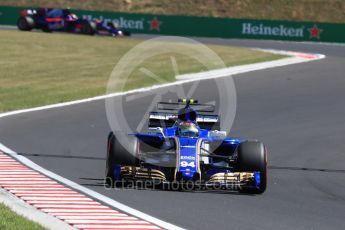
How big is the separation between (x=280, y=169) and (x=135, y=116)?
7615 millimetres

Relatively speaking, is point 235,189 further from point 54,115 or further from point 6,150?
point 54,115

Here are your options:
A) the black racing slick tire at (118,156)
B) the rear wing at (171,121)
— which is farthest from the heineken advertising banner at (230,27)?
the black racing slick tire at (118,156)

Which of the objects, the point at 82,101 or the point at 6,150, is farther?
the point at 82,101

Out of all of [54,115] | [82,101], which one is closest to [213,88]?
[82,101]

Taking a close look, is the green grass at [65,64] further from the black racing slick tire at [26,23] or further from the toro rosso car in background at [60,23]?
the black racing slick tire at [26,23]

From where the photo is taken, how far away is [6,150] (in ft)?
60.1

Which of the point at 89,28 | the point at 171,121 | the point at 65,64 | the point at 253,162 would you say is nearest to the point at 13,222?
the point at 253,162

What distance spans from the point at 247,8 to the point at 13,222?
5562 cm

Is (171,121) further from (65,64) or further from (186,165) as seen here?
(65,64)

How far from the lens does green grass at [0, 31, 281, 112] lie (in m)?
29.1

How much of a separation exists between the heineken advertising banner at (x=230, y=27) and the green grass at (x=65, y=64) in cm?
656

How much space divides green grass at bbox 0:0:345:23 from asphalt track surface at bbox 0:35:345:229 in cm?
2824

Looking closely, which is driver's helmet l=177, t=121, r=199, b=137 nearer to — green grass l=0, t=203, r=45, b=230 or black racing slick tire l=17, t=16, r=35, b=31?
green grass l=0, t=203, r=45, b=230

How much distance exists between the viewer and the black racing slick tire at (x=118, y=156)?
14.3 m
